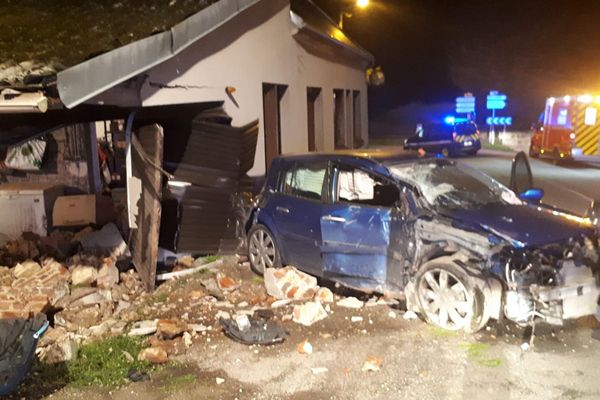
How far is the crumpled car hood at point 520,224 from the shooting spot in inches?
219

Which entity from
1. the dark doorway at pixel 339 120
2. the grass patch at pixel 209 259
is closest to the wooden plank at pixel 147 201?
the grass patch at pixel 209 259

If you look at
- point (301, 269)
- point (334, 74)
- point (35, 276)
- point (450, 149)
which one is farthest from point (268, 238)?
point (450, 149)

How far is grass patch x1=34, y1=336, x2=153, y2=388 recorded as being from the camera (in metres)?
4.95

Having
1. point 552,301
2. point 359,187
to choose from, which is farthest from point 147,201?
point 552,301

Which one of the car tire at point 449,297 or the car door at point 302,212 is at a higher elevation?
the car door at point 302,212

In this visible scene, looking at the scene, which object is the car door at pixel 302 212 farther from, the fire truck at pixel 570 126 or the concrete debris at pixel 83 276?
the fire truck at pixel 570 126

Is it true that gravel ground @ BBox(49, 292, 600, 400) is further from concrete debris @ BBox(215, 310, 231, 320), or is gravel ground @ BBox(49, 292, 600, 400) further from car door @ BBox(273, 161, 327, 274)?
car door @ BBox(273, 161, 327, 274)

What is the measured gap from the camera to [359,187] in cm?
709

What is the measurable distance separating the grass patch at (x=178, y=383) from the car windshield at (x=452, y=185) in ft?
9.58

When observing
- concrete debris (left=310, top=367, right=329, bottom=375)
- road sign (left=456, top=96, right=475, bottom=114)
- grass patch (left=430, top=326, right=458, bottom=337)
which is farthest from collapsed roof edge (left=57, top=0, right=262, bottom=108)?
road sign (left=456, top=96, right=475, bottom=114)

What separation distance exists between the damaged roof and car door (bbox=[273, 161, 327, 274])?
8.62 feet

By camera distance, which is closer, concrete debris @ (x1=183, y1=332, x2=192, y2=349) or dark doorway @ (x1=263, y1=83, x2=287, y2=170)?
concrete debris @ (x1=183, y1=332, x2=192, y2=349)

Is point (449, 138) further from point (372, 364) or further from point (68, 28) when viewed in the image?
point (372, 364)

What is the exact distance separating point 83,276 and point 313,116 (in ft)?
28.5
